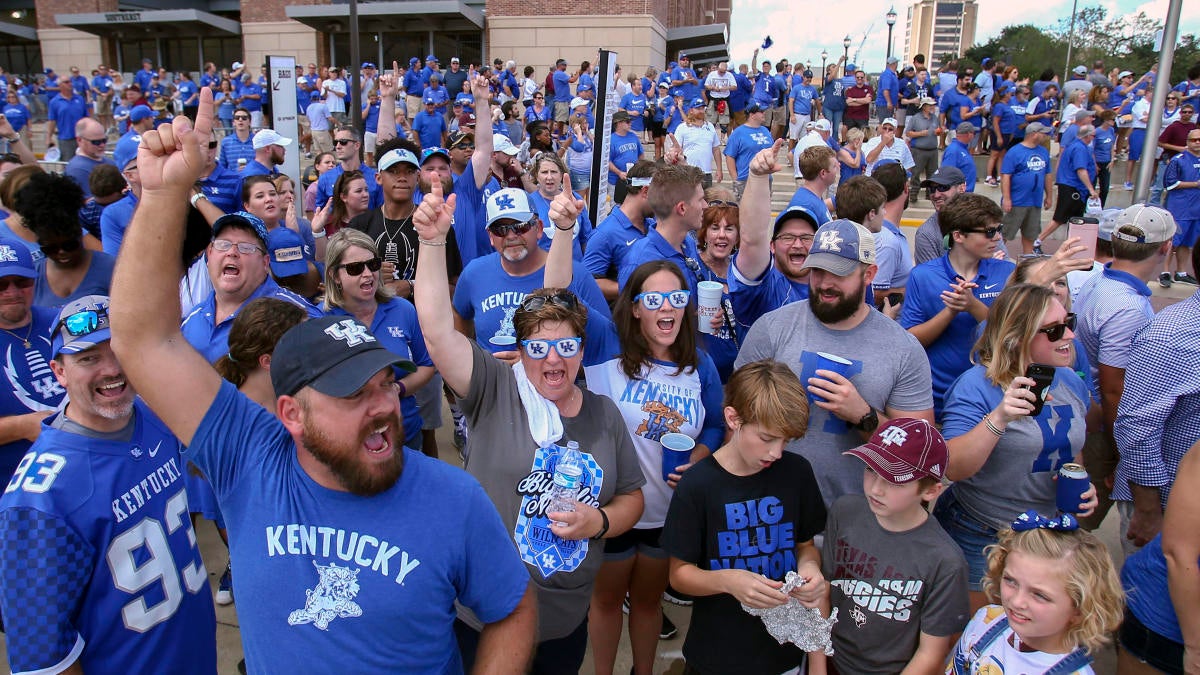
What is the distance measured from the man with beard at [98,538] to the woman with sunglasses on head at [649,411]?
1567 millimetres

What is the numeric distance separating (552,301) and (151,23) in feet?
132

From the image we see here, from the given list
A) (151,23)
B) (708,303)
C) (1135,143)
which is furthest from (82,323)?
(151,23)

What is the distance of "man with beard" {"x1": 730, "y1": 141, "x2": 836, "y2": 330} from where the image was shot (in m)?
3.79

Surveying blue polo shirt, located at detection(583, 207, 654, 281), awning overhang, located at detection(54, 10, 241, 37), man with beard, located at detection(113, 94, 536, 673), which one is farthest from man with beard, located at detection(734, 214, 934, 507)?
awning overhang, located at detection(54, 10, 241, 37)

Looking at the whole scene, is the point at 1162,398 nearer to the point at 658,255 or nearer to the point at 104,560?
the point at 658,255

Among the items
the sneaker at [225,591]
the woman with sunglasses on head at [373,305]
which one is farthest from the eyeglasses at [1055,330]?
the sneaker at [225,591]

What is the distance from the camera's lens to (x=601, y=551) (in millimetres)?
2797

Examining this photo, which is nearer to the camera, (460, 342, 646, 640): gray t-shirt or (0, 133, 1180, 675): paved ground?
(460, 342, 646, 640): gray t-shirt

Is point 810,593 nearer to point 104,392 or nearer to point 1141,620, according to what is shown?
point 1141,620

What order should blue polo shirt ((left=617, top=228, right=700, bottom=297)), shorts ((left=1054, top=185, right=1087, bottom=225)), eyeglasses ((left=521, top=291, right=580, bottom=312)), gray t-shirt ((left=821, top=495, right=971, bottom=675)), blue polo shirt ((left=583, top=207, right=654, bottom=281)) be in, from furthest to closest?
shorts ((left=1054, top=185, right=1087, bottom=225)) < blue polo shirt ((left=583, top=207, right=654, bottom=281)) < blue polo shirt ((left=617, top=228, right=700, bottom=297)) < eyeglasses ((left=521, top=291, right=580, bottom=312)) < gray t-shirt ((left=821, top=495, right=971, bottom=675))

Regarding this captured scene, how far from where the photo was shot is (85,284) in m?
3.85

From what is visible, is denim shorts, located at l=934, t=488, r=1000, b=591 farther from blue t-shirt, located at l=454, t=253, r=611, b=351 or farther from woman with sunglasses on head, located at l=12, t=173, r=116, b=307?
woman with sunglasses on head, located at l=12, t=173, r=116, b=307

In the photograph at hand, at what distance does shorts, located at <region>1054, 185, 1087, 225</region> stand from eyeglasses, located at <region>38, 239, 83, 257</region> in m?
11.7

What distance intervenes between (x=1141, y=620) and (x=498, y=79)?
835 inches
